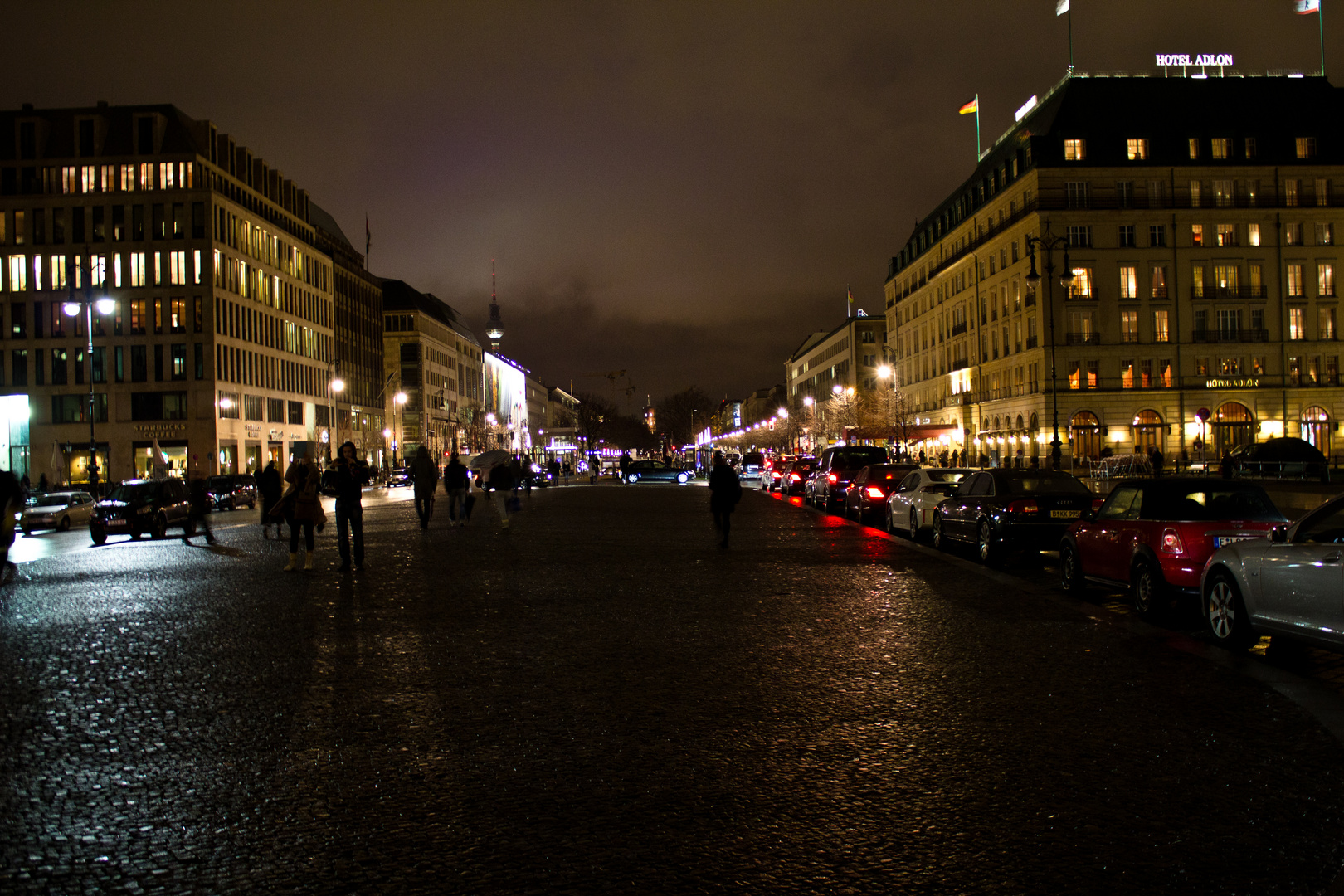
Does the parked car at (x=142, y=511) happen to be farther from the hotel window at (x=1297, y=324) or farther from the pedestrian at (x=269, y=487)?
the hotel window at (x=1297, y=324)

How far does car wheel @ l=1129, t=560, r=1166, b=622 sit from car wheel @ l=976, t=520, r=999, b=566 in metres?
5.42

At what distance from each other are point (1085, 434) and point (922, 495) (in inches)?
2074

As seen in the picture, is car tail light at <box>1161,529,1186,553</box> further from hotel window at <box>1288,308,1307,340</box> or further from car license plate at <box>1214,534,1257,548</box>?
hotel window at <box>1288,308,1307,340</box>

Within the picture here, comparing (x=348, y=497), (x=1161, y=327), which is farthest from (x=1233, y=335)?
(x=348, y=497)

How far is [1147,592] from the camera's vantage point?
11.3 meters

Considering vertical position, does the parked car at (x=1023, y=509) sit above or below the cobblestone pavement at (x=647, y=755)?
above

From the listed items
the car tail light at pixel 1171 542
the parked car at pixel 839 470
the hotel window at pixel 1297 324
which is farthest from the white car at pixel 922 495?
the hotel window at pixel 1297 324

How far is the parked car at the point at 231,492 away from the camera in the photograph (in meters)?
47.4

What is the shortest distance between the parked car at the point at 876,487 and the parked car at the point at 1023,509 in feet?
31.3

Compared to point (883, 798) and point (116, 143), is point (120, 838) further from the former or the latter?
point (116, 143)

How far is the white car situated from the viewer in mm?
22609

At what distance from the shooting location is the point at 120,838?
190 inches

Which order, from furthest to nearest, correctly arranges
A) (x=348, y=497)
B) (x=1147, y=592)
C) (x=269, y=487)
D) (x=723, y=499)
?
(x=269, y=487) → (x=723, y=499) → (x=348, y=497) → (x=1147, y=592)

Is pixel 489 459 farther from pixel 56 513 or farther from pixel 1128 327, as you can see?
pixel 1128 327
